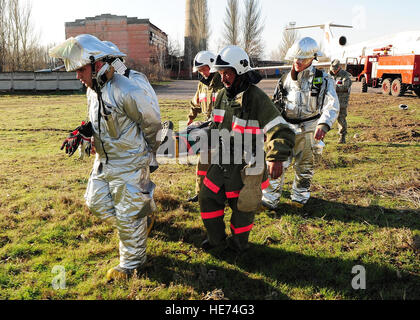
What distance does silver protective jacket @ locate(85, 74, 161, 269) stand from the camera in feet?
9.46

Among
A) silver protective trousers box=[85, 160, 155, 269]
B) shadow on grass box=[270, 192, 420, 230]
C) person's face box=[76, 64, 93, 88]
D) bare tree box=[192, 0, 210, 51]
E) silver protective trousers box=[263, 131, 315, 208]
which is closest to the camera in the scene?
person's face box=[76, 64, 93, 88]

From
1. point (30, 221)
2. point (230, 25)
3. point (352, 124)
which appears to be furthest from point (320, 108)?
point (230, 25)

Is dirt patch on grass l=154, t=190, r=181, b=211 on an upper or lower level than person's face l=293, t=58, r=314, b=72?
lower

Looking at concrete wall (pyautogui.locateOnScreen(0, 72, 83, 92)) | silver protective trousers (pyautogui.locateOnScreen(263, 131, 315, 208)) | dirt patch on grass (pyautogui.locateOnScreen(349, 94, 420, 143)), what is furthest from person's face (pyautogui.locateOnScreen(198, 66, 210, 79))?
concrete wall (pyautogui.locateOnScreen(0, 72, 83, 92))

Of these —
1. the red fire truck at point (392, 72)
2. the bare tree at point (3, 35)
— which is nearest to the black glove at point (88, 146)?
the red fire truck at point (392, 72)

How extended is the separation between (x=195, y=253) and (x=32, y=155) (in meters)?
6.29

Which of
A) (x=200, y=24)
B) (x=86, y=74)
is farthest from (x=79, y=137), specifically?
(x=200, y=24)

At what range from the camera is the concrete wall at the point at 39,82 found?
1024 inches

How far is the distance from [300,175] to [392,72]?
18.2 m

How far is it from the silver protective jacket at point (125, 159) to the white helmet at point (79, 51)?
0.25 meters

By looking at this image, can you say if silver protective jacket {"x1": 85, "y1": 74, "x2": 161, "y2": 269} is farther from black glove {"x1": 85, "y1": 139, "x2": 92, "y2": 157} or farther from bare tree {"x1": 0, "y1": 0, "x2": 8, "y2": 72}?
bare tree {"x1": 0, "y1": 0, "x2": 8, "y2": 72}

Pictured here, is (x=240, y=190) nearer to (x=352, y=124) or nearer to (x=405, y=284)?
(x=405, y=284)

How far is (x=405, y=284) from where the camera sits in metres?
3.04

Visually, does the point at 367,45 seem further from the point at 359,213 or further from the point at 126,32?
the point at 126,32
